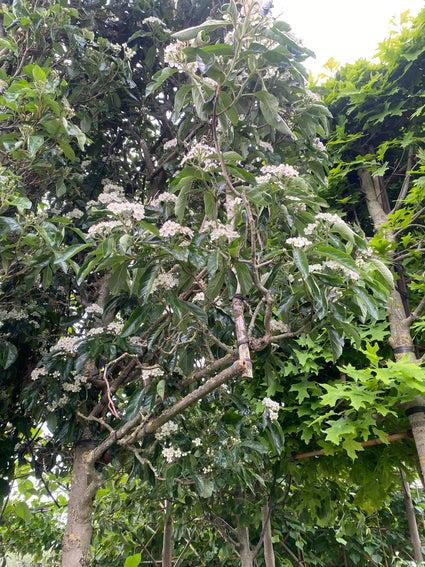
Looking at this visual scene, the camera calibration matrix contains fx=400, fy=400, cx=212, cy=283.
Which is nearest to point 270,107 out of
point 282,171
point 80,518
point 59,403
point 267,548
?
point 282,171

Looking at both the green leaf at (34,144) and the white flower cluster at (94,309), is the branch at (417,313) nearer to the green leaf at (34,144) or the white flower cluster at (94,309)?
the white flower cluster at (94,309)

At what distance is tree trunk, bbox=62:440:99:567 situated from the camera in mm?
1562

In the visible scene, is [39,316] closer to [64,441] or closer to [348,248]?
[64,441]

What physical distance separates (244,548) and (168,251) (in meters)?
2.03

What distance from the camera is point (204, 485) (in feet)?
5.27

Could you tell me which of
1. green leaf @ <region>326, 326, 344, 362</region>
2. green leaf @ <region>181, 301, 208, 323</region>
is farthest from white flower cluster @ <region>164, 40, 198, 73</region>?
green leaf @ <region>326, 326, 344, 362</region>

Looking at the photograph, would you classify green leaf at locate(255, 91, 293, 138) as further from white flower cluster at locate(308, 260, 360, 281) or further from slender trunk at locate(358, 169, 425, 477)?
slender trunk at locate(358, 169, 425, 477)

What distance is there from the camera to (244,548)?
230 cm

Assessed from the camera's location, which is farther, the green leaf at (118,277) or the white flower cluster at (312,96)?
the white flower cluster at (312,96)

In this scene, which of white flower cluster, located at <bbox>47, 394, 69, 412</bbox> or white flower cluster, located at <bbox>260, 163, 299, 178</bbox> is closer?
white flower cluster, located at <bbox>260, 163, 299, 178</bbox>

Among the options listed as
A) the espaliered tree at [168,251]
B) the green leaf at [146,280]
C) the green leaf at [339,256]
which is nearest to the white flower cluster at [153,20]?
the espaliered tree at [168,251]

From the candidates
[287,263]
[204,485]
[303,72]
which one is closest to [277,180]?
[287,263]

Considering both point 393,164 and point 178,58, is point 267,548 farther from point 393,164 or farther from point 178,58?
point 178,58

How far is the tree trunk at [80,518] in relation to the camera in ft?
5.12
